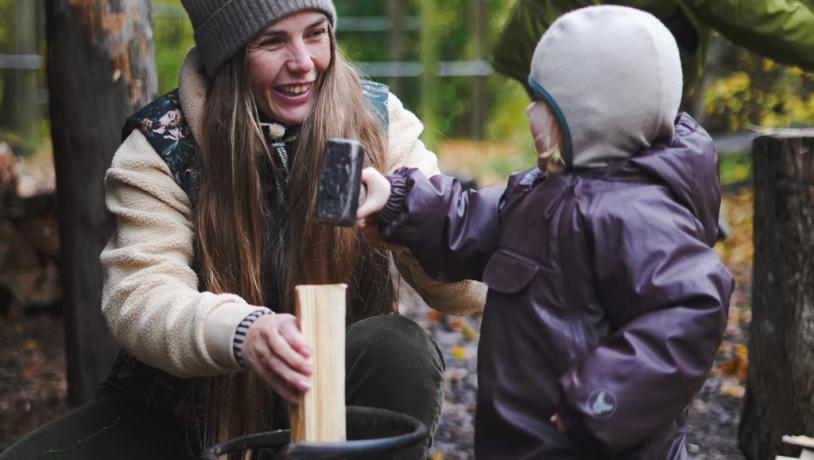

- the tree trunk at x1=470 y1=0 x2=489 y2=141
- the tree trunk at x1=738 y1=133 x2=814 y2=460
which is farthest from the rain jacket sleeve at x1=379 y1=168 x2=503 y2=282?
the tree trunk at x1=470 y1=0 x2=489 y2=141

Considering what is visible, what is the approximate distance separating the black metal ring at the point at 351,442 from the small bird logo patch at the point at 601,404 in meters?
0.29

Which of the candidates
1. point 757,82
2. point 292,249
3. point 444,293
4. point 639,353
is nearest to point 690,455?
point 444,293

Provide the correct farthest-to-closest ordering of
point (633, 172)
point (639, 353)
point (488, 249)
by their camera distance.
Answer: point (488, 249)
point (633, 172)
point (639, 353)

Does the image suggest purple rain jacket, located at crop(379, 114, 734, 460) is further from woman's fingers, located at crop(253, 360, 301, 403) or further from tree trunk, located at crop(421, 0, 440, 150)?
tree trunk, located at crop(421, 0, 440, 150)

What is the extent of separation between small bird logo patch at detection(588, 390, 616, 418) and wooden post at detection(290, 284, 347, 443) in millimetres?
426

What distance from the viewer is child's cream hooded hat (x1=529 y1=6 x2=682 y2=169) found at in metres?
1.97

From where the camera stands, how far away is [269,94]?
259 centimetres

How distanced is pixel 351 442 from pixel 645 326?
51 cm

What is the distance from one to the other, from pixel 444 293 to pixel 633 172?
70 centimetres

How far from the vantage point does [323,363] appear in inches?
78.1

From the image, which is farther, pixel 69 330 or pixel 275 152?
pixel 69 330

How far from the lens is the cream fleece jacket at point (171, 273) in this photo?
2217mm

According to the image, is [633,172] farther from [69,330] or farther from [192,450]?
[69,330]

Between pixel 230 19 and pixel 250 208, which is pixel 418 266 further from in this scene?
pixel 230 19
